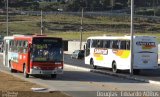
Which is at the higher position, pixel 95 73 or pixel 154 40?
pixel 154 40

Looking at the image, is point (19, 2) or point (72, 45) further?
point (19, 2)

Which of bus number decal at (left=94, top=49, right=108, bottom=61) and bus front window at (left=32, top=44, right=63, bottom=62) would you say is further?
bus number decal at (left=94, top=49, right=108, bottom=61)

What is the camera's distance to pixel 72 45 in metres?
83.3

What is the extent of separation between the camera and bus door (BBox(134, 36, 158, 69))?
123 feet

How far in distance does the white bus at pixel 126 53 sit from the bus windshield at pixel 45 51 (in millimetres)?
6694

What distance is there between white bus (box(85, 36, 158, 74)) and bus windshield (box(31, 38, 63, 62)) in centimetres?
669

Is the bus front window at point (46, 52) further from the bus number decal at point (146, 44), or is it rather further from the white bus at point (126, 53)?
the bus number decal at point (146, 44)

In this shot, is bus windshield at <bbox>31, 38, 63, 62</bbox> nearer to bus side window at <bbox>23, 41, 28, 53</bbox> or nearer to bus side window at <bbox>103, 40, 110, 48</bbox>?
bus side window at <bbox>23, 41, 28, 53</bbox>

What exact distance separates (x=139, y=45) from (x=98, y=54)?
6847 mm

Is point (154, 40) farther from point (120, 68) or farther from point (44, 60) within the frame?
point (44, 60)

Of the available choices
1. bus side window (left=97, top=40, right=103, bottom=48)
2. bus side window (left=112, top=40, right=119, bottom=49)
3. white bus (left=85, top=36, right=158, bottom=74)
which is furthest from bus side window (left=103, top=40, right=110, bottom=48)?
bus side window (left=112, top=40, right=119, bottom=49)

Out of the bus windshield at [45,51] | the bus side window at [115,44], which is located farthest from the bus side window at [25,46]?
the bus side window at [115,44]

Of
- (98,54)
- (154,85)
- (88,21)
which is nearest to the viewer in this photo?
(154,85)

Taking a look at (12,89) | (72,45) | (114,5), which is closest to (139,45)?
(12,89)
